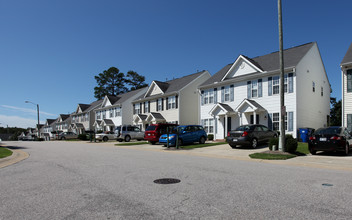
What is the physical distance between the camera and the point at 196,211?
4.43 m

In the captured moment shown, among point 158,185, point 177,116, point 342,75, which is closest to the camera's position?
point 158,185

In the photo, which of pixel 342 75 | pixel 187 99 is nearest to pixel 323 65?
pixel 342 75

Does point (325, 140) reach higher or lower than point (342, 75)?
lower

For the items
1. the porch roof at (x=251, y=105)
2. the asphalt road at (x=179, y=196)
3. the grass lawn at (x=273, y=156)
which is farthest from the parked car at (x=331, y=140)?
the porch roof at (x=251, y=105)

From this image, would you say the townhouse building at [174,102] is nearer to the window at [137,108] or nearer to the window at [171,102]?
the window at [171,102]

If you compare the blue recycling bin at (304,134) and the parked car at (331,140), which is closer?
the parked car at (331,140)

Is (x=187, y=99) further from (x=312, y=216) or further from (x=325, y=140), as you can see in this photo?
(x=312, y=216)

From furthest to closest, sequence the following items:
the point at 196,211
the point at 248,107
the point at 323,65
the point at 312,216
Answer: the point at 323,65 → the point at 248,107 → the point at 196,211 → the point at 312,216

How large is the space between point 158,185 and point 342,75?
18.1 m

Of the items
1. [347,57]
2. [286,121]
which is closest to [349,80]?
[347,57]

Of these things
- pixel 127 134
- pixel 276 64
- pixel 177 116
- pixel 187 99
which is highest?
pixel 276 64

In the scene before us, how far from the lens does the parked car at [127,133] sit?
29608 mm

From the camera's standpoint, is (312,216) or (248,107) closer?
(312,216)

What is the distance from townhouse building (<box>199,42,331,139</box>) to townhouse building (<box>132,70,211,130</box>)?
436 cm
